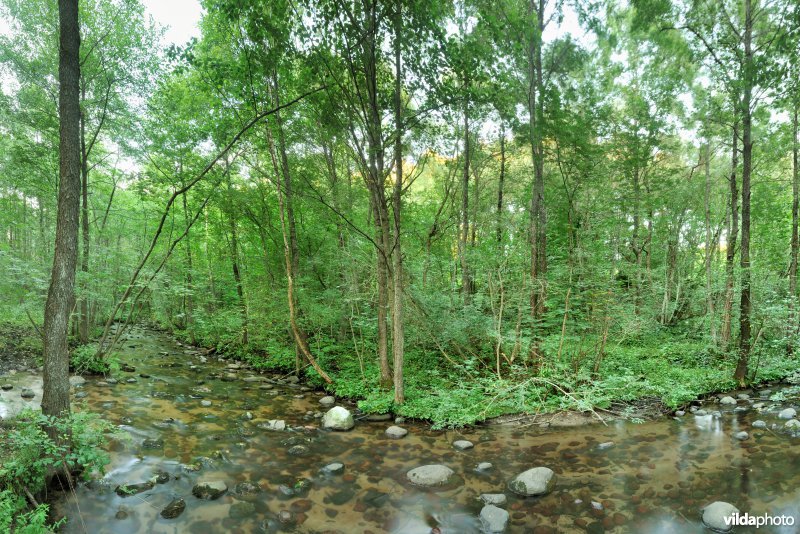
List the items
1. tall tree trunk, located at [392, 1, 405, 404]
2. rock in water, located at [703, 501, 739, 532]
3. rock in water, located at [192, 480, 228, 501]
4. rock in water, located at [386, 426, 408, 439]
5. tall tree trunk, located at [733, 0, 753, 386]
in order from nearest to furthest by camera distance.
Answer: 1. rock in water, located at [703, 501, 739, 532]
2. rock in water, located at [192, 480, 228, 501]
3. rock in water, located at [386, 426, 408, 439]
4. tall tree trunk, located at [392, 1, 405, 404]
5. tall tree trunk, located at [733, 0, 753, 386]

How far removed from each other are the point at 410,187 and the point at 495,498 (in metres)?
9.51

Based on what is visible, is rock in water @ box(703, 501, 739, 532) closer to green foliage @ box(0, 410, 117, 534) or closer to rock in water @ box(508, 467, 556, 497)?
rock in water @ box(508, 467, 556, 497)

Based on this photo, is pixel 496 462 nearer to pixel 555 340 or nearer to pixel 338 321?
pixel 555 340

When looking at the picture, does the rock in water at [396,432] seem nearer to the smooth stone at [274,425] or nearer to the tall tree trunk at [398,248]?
the tall tree trunk at [398,248]

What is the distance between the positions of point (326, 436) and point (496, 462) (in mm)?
3221

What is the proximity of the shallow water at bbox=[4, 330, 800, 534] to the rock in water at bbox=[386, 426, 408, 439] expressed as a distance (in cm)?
14

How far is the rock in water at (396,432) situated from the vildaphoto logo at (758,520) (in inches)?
184

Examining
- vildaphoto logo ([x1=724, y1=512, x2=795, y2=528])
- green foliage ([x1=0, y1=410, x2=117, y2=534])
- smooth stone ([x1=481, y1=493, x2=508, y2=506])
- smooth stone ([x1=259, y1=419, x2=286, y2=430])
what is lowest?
→ smooth stone ([x1=259, y1=419, x2=286, y2=430])

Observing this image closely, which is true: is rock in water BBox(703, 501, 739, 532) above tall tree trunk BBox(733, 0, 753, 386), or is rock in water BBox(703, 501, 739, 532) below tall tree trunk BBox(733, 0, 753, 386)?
below

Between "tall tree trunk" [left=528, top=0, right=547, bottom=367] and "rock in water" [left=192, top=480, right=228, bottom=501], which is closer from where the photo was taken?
"rock in water" [left=192, top=480, right=228, bottom=501]

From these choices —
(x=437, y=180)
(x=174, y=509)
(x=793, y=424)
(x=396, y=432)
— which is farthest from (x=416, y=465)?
(x=437, y=180)

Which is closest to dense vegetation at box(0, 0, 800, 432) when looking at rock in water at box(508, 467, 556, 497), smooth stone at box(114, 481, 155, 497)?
rock in water at box(508, 467, 556, 497)

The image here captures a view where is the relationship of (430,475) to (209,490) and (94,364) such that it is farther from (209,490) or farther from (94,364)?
(94,364)

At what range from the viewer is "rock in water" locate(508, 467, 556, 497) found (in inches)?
197
